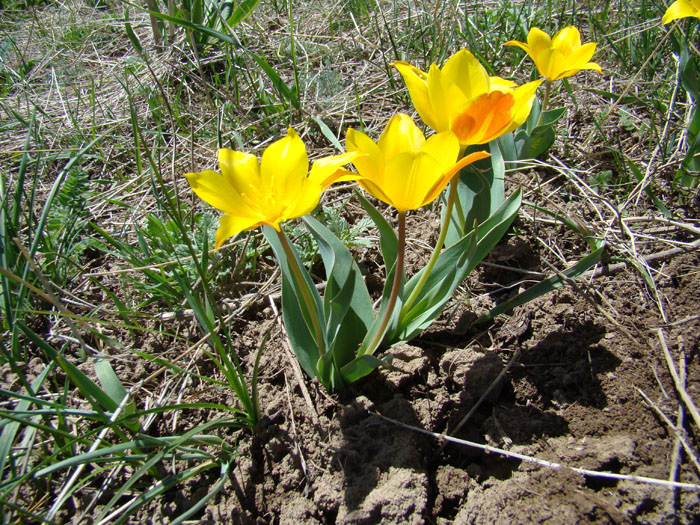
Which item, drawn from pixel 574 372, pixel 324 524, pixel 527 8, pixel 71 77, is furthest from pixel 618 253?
pixel 71 77

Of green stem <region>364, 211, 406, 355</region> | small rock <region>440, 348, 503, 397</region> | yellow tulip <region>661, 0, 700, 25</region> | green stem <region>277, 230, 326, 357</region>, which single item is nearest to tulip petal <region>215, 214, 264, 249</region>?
green stem <region>277, 230, 326, 357</region>

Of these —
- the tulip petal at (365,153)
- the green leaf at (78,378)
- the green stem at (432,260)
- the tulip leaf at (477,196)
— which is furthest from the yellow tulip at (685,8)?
the green leaf at (78,378)

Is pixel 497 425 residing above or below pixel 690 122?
below

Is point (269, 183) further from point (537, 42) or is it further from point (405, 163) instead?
point (537, 42)

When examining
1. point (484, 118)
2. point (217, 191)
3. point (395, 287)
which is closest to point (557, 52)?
point (484, 118)

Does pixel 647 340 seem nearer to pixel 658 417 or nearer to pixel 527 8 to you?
pixel 658 417

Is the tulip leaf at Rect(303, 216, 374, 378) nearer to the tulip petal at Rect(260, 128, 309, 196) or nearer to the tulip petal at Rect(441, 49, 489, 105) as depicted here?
the tulip petal at Rect(260, 128, 309, 196)
